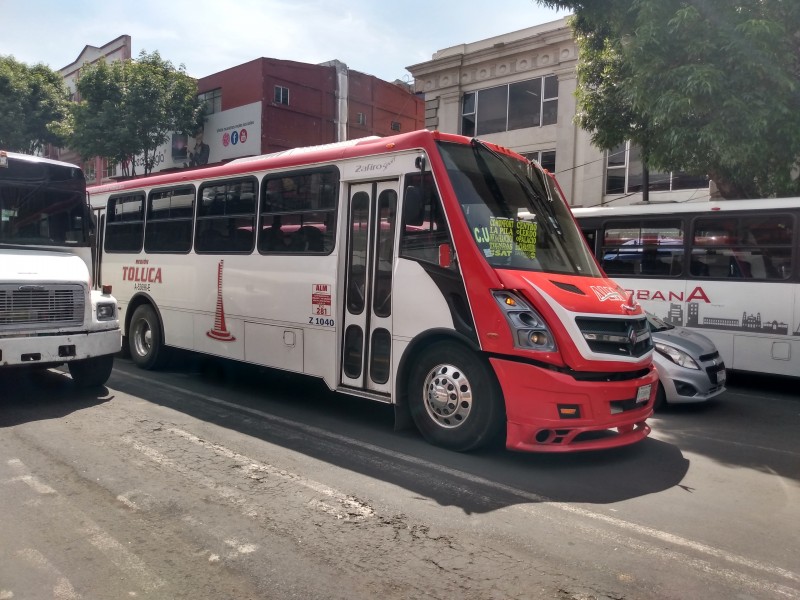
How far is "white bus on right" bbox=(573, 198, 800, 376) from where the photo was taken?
992 cm

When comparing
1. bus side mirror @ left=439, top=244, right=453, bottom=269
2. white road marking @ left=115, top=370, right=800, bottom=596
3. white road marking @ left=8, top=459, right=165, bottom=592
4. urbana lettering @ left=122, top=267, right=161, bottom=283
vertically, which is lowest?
white road marking @ left=8, top=459, right=165, bottom=592

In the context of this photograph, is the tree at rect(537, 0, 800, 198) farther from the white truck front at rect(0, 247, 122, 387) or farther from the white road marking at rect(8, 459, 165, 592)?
the white road marking at rect(8, 459, 165, 592)

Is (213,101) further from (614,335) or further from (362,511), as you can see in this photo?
(362,511)

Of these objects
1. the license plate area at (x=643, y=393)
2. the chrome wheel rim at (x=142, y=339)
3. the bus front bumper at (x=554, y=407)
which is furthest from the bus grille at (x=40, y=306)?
the license plate area at (x=643, y=393)

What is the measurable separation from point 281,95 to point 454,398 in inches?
1047

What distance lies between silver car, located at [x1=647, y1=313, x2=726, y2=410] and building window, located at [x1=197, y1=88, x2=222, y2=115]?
26891mm

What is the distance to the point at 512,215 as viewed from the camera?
6402 mm

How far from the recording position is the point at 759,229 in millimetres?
10219

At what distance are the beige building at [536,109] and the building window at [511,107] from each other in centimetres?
3

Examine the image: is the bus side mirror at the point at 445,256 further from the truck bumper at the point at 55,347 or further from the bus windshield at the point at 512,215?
the truck bumper at the point at 55,347

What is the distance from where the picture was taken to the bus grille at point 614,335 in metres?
5.72

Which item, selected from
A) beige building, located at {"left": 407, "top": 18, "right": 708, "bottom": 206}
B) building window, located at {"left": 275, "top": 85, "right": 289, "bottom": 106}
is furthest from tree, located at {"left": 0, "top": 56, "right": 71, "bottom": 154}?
beige building, located at {"left": 407, "top": 18, "right": 708, "bottom": 206}

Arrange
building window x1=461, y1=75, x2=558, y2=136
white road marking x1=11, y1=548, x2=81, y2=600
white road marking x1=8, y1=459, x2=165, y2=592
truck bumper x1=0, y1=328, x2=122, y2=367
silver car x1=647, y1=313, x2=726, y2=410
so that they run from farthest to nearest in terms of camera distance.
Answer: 1. building window x1=461, y1=75, x2=558, y2=136
2. silver car x1=647, y1=313, x2=726, y2=410
3. truck bumper x1=0, y1=328, x2=122, y2=367
4. white road marking x1=8, y1=459, x2=165, y2=592
5. white road marking x1=11, y1=548, x2=81, y2=600

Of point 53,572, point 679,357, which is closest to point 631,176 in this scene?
point 679,357
